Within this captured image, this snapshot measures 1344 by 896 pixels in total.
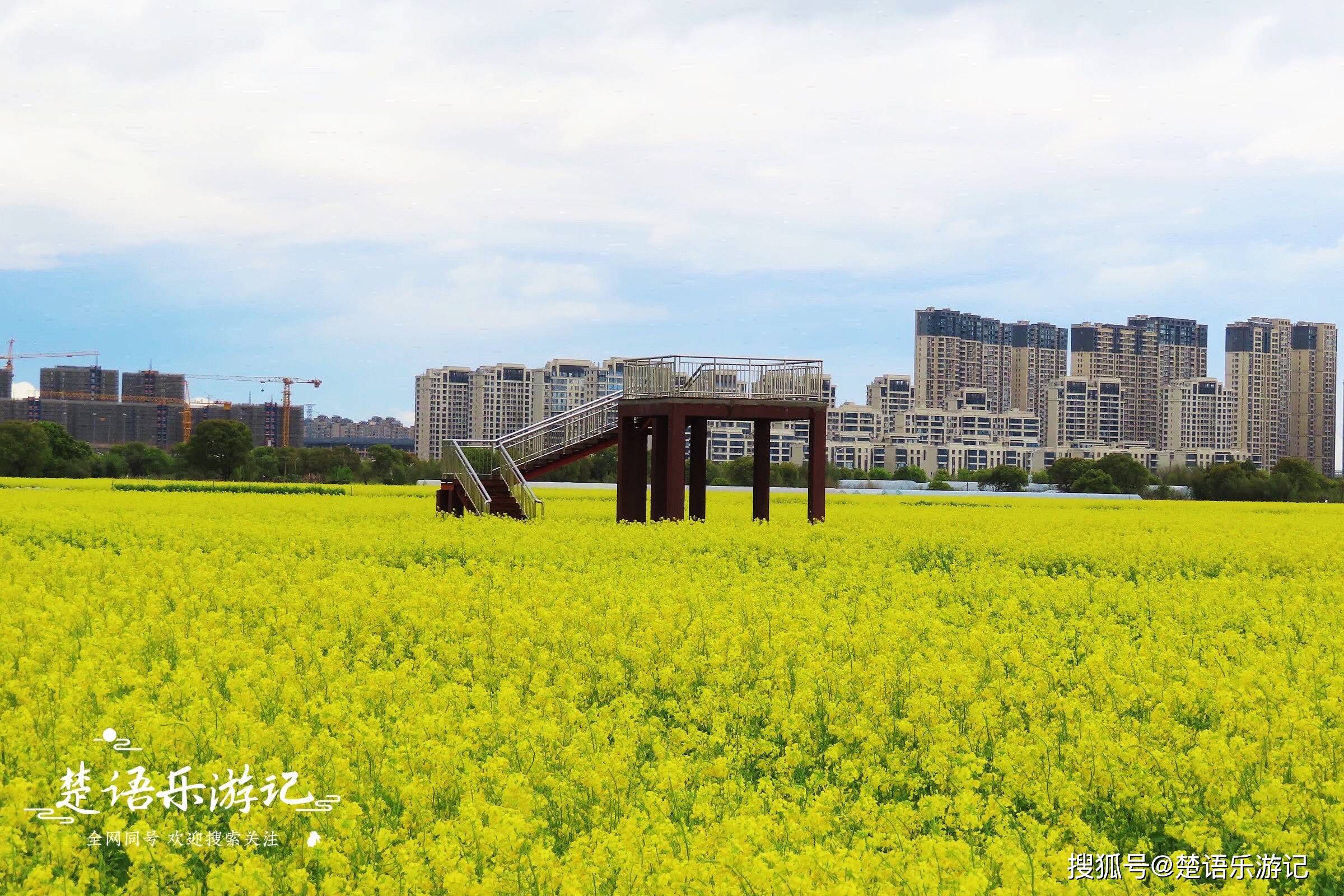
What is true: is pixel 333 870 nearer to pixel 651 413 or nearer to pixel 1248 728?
pixel 1248 728

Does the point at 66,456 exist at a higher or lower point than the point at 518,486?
higher

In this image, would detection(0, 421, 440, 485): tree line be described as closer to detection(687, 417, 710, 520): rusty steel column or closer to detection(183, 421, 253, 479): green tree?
detection(183, 421, 253, 479): green tree

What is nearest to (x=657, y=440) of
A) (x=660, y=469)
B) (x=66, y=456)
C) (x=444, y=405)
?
(x=660, y=469)

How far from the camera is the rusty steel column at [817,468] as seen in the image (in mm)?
24766

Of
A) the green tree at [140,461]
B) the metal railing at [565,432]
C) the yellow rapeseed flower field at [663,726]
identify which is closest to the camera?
the yellow rapeseed flower field at [663,726]

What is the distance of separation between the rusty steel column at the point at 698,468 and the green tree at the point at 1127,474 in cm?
6104

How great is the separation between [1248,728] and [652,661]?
155 inches

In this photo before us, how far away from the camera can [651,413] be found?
24.1 metres

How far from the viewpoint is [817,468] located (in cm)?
2573

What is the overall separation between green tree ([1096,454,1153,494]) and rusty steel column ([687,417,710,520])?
61038mm

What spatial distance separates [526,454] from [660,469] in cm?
441

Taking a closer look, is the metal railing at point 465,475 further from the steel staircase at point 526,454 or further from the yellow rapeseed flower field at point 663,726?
the yellow rapeseed flower field at point 663,726

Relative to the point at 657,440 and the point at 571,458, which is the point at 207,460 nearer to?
the point at 571,458

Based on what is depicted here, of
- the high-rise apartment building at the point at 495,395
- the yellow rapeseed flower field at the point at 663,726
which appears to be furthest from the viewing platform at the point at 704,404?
the high-rise apartment building at the point at 495,395
